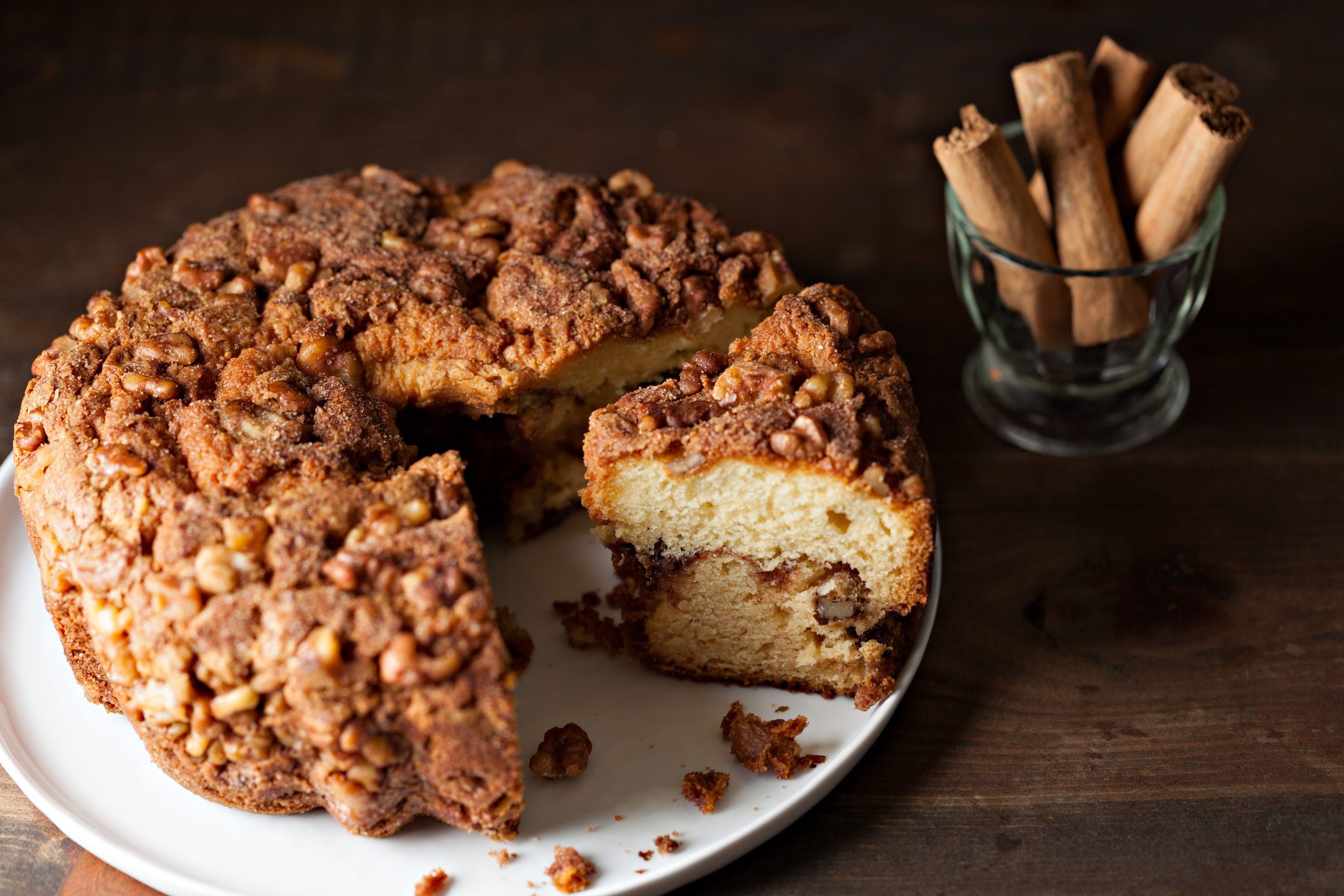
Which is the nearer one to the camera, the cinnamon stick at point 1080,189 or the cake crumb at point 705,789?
the cake crumb at point 705,789

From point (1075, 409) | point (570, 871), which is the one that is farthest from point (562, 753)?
point (1075, 409)

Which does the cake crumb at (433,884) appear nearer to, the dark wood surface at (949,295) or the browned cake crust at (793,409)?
the dark wood surface at (949,295)

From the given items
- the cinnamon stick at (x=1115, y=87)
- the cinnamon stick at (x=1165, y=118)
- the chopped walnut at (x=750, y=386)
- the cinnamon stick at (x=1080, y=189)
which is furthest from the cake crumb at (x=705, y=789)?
the cinnamon stick at (x=1165, y=118)

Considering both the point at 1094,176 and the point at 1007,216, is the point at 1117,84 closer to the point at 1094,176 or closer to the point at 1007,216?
the point at 1094,176

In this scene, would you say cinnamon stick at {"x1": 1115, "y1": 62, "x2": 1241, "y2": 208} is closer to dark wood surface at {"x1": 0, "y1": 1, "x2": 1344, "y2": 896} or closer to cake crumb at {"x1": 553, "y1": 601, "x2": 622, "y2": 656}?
dark wood surface at {"x1": 0, "y1": 1, "x2": 1344, "y2": 896}

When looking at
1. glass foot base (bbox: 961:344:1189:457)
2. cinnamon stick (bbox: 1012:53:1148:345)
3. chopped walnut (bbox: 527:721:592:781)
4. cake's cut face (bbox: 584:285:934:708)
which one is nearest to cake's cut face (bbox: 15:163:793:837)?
chopped walnut (bbox: 527:721:592:781)
